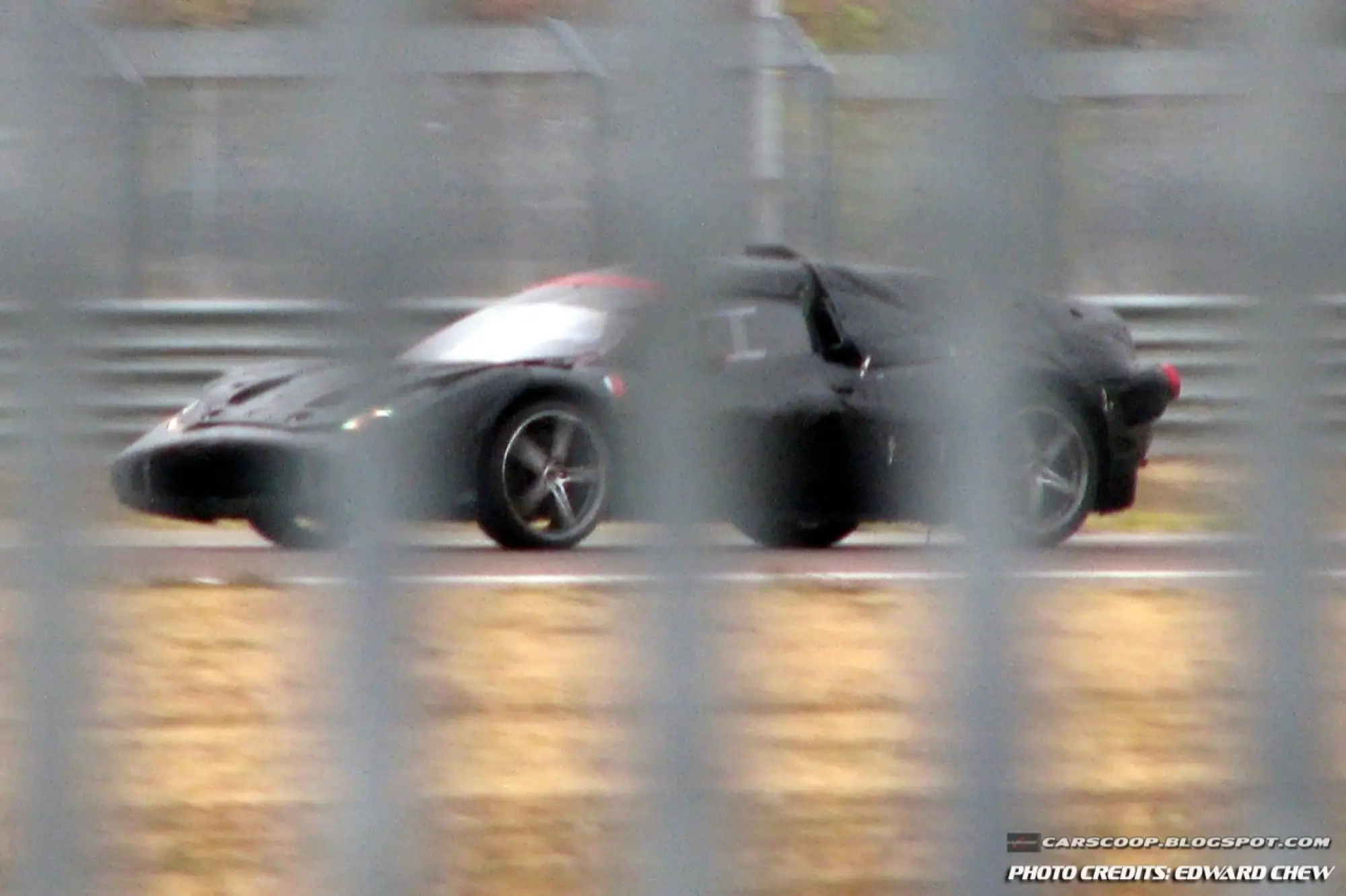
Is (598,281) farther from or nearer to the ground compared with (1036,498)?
farther from the ground

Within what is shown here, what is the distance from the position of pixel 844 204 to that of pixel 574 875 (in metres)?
→ 0.48

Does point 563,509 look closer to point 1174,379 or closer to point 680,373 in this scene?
point 680,373

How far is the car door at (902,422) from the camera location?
1.41m

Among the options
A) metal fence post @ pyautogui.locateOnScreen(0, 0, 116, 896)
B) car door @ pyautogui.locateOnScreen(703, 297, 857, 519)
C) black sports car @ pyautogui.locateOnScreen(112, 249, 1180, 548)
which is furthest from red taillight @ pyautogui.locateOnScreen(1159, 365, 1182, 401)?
metal fence post @ pyautogui.locateOnScreen(0, 0, 116, 896)

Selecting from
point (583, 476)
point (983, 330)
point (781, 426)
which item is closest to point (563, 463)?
point (583, 476)

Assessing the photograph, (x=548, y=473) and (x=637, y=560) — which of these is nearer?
(x=637, y=560)

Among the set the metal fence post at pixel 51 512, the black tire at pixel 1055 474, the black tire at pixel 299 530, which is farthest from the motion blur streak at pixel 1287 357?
the metal fence post at pixel 51 512

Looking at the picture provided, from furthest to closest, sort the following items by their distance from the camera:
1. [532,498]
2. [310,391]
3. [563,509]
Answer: [532,498], [563,509], [310,391]

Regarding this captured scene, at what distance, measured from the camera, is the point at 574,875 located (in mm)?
1419

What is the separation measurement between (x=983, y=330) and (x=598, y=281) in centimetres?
26

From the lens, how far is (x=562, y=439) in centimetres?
140

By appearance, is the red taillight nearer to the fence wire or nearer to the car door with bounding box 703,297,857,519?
the fence wire

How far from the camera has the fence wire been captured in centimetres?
137

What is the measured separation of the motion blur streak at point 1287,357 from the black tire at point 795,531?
0.97 ft
